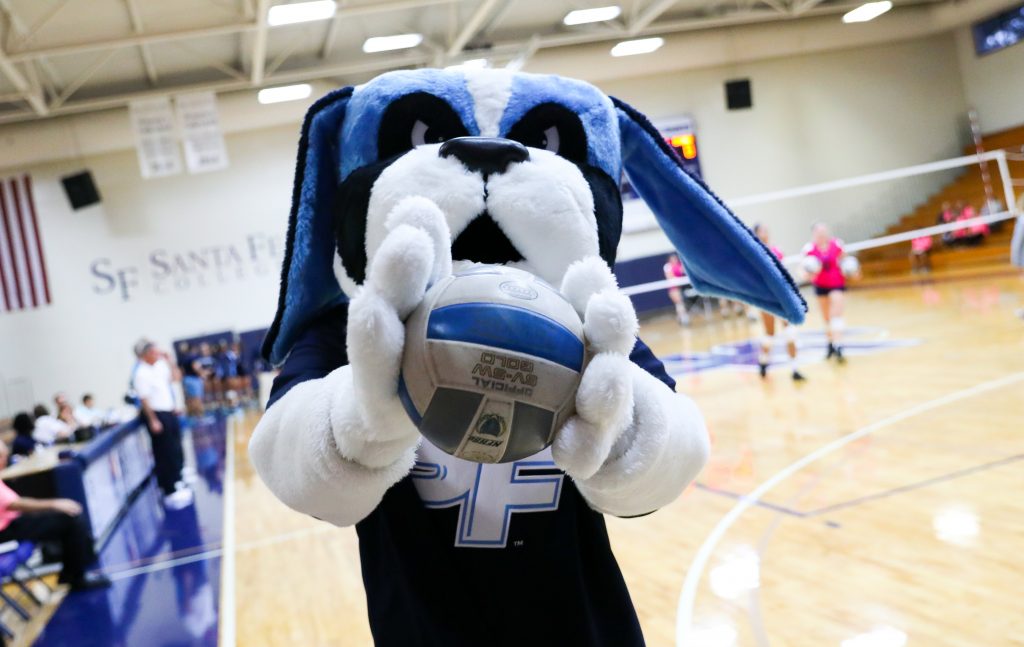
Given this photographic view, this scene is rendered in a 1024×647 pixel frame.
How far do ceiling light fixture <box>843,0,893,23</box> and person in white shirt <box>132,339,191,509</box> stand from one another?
53.9 feet

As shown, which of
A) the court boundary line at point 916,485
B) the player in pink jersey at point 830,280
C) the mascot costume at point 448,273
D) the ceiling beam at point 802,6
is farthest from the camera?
the ceiling beam at point 802,6

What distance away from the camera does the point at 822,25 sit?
20.0 meters

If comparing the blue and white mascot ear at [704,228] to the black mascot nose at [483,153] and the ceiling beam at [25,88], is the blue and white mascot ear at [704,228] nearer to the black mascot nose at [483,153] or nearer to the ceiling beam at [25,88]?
the black mascot nose at [483,153]

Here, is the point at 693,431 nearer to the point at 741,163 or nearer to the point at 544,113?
the point at 544,113

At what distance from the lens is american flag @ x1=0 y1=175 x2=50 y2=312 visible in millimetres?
16172

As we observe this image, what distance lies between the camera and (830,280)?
32.7 ft

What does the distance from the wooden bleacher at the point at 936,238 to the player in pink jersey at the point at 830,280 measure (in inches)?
329

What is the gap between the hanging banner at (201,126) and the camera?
583 inches

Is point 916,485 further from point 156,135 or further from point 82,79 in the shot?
point 82,79

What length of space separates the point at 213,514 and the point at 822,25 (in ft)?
57.5

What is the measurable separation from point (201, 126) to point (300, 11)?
10.8 feet

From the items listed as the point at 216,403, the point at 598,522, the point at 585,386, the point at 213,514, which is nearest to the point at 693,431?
the point at 598,522

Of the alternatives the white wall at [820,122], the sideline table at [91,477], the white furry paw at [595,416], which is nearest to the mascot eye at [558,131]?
the white furry paw at [595,416]

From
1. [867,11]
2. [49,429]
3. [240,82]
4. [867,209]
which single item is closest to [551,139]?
[49,429]
